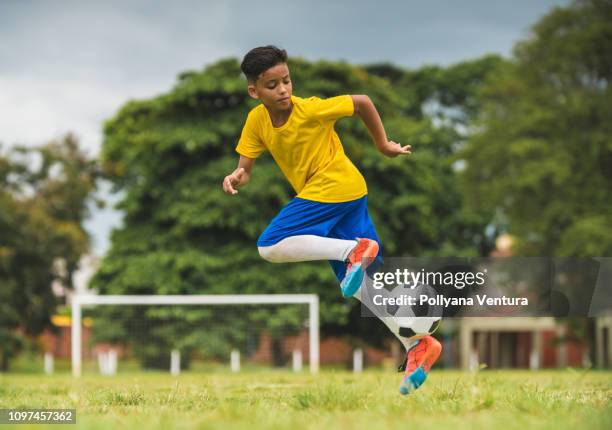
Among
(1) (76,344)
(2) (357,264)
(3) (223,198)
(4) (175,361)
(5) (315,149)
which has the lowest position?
(4) (175,361)

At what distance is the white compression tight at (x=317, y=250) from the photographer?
512cm

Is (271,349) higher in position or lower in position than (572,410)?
lower

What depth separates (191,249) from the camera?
91.1 ft

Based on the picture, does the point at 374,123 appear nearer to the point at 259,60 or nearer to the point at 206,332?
the point at 259,60

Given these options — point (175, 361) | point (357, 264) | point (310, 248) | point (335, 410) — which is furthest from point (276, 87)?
point (175, 361)

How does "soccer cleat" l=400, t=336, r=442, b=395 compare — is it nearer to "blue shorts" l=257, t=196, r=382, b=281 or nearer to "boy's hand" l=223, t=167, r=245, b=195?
"blue shorts" l=257, t=196, r=382, b=281

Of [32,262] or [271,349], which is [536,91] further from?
[32,262]

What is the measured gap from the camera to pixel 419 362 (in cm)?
497

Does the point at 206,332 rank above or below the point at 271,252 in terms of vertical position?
below

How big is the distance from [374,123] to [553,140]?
25.1 meters

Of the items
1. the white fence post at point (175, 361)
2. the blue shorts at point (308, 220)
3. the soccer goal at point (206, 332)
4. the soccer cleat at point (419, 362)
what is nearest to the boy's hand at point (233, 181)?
the blue shorts at point (308, 220)

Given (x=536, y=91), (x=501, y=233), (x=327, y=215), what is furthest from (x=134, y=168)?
(x=327, y=215)

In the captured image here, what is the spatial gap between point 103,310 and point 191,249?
137 inches

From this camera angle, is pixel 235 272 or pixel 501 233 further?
pixel 501 233
